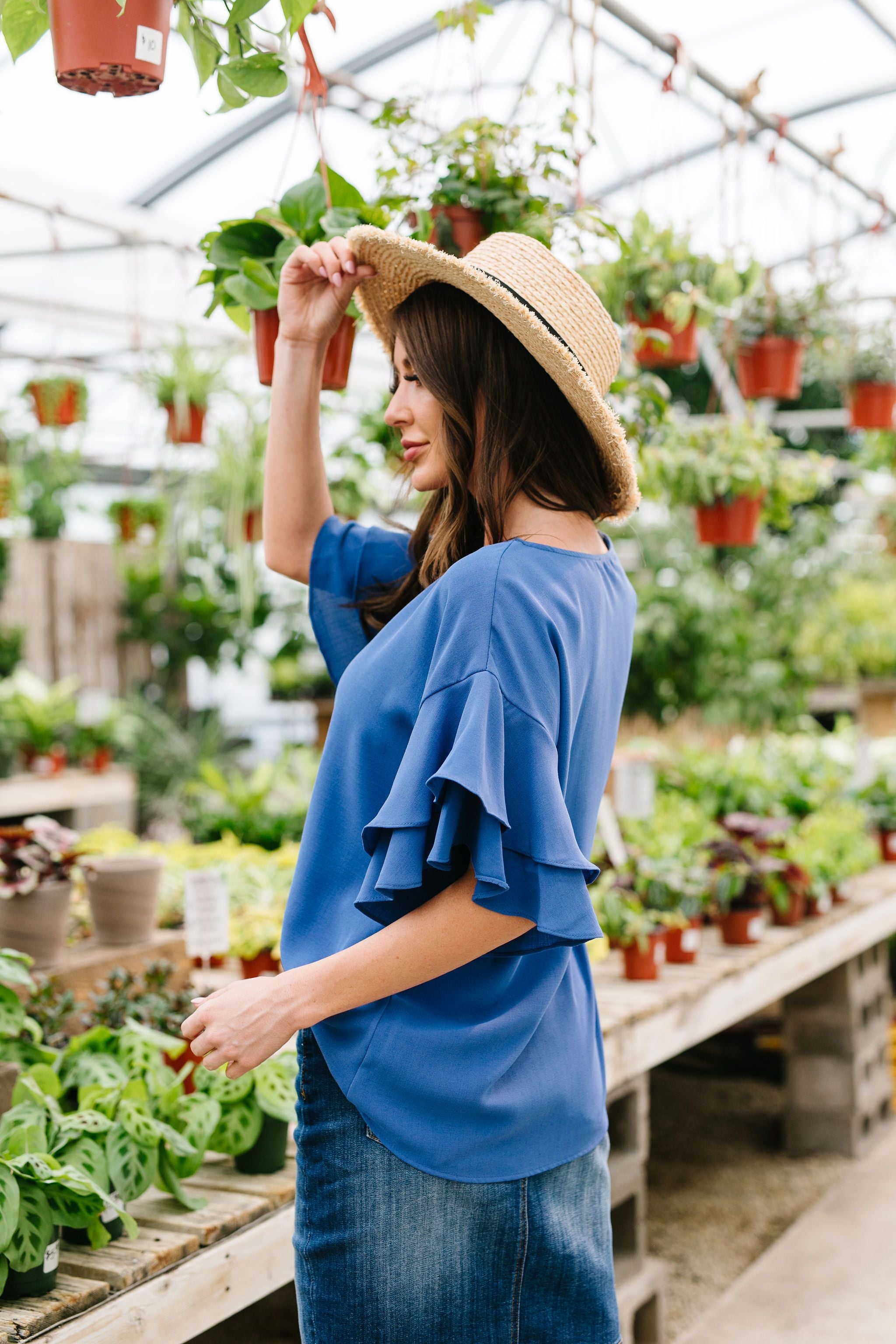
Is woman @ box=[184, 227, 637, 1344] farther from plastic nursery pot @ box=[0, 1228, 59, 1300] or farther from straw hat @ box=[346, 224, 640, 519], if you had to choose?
plastic nursery pot @ box=[0, 1228, 59, 1300]

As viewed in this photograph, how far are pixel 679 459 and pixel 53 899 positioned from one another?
6.31 feet

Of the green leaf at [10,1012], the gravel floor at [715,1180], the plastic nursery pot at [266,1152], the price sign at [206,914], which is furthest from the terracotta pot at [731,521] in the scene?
the green leaf at [10,1012]

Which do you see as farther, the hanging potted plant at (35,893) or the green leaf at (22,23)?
the hanging potted plant at (35,893)

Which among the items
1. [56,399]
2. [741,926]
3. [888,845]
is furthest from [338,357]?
[56,399]

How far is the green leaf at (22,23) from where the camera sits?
4.22 feet

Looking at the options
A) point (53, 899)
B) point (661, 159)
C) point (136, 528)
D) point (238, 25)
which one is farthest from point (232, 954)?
point (661, 159)

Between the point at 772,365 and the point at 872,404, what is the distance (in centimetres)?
80

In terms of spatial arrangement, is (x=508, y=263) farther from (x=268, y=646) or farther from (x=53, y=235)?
(x=268, y=646)

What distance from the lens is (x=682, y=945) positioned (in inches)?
113

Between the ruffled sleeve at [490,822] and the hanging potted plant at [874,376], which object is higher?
the hanging potted plant at [874,376]

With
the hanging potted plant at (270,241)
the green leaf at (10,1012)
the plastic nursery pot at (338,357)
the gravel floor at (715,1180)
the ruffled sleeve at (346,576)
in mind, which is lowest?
the gravel floor at (715,1180)

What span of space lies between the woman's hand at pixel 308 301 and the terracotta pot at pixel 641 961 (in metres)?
1.64

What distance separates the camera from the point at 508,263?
1245 mm

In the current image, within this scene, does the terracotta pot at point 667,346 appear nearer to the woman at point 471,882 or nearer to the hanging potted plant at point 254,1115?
the woman at point 471,882
